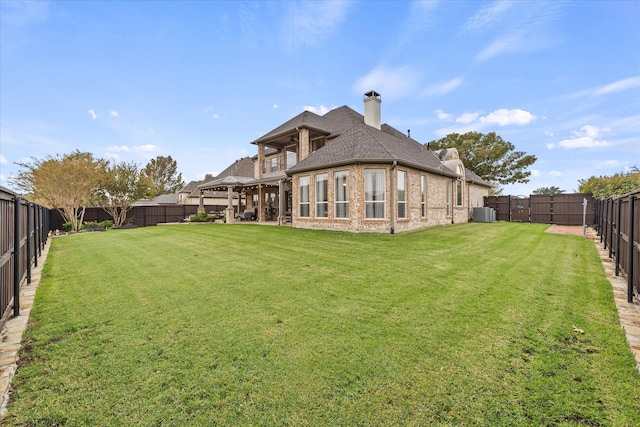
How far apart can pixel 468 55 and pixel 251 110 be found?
14171 millimetres

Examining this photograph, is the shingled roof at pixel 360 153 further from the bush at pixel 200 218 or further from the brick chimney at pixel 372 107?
the bush at pixel 200 218

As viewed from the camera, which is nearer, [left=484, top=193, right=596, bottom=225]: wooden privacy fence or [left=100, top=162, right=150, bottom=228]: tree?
[left=484, top=193, right=596, bottom=225]: wooden privacy fence

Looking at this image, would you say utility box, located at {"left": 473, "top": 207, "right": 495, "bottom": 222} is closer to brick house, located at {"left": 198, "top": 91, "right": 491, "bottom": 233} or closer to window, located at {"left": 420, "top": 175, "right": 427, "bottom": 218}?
brick house, located at {"left": 198, "top": 91, "right": 491, "bottom": 233}

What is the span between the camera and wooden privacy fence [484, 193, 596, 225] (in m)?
18.3

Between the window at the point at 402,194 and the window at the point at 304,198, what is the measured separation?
4.64 meters

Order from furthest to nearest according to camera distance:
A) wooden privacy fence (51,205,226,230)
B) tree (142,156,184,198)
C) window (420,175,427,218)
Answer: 1. tree (142,156,184,198)
2. wooden privacy fence (51,205,226,230)
3. window (420,175,427,218)

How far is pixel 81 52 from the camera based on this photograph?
12812 millimetres

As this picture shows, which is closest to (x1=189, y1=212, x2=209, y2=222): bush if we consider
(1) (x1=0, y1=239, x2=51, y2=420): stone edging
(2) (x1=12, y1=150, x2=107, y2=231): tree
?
(2) (x1=12, y1=150, x2=107, y2=231): tree

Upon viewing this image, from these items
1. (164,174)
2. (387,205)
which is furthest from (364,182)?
(164,174)

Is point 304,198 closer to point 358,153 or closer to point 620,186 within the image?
point 358,153

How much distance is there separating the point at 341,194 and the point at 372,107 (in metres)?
7.39

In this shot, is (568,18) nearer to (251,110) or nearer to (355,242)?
(355,242)

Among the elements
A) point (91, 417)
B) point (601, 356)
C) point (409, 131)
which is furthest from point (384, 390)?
point (409, 131)

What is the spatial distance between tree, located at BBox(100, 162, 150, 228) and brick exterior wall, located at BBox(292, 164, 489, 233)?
1554 centimetres
